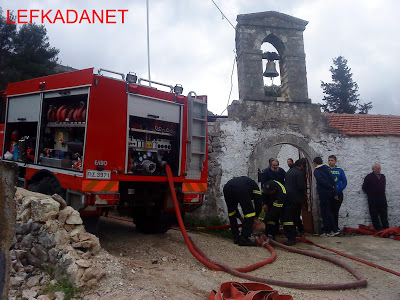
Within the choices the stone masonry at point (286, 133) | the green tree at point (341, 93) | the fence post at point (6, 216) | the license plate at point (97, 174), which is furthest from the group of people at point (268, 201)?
the green tree at point (341, 93)

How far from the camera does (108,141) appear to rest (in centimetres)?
461

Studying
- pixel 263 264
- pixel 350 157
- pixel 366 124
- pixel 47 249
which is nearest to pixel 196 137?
pixel 263 264

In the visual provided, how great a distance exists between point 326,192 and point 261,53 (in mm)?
3894

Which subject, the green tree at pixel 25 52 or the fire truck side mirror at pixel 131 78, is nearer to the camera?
the fire truck side mirror at pixel 131 78

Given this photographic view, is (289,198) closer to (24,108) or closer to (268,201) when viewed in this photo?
(268,201)

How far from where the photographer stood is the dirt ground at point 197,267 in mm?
3389

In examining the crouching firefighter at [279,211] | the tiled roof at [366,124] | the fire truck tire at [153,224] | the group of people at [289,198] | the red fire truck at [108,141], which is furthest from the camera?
the tiled roof at [366,124]

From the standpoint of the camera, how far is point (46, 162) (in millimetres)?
5297

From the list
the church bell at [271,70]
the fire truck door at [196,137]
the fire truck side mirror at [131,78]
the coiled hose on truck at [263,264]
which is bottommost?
the coiled hose on truck at [263,264]

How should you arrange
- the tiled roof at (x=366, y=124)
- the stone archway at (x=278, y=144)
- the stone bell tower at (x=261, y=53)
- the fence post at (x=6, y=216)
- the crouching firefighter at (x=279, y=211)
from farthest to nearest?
the tiled roof at (x=366, y=124), the stone bell tower at (x=261, y=53), the stone archway at (x=278, y=144), the crouching firefighter at (x=279, y=211), the fence post at (x=6, y=216)

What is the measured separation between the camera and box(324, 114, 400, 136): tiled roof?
8897 millimetres

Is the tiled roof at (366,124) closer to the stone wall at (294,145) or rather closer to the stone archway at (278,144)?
the stone wall at (294,145)

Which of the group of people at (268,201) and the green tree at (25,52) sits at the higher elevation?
the green tree at (25,52)

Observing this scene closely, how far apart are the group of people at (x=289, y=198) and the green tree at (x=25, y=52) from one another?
15.5 m
